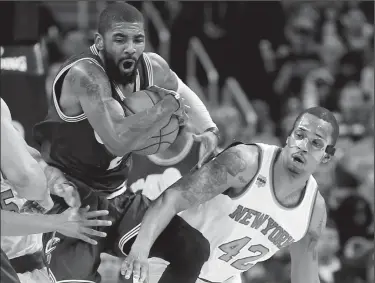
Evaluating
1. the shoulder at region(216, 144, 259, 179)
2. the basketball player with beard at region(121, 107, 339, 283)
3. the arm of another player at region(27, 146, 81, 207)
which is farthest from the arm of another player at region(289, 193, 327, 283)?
the arm of another player at region(27, 146, 81, 207)

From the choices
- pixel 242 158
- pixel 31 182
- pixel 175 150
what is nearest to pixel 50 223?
pixel 31 182

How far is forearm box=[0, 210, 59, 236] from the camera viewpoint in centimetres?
373

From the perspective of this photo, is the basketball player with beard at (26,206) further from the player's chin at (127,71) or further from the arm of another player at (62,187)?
the player's chin at (127,71)

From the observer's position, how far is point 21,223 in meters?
3.74

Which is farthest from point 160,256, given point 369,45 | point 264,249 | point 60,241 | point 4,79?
point 369,45

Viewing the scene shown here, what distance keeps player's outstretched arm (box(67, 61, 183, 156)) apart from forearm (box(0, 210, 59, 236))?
0.94m

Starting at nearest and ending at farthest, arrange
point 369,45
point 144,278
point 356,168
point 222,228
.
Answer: point 144,278
point 222,228
point 356,168
point 369,45

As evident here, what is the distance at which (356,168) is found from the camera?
9656 millimetres

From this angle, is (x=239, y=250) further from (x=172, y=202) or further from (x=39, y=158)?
(x=39, y=158)

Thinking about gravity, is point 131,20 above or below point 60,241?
above

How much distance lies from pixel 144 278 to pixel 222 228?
1.02 m

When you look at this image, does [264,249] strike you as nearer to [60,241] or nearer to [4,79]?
[60,241]

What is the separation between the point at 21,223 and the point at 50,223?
148 mm

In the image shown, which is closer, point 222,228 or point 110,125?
point 110,125
